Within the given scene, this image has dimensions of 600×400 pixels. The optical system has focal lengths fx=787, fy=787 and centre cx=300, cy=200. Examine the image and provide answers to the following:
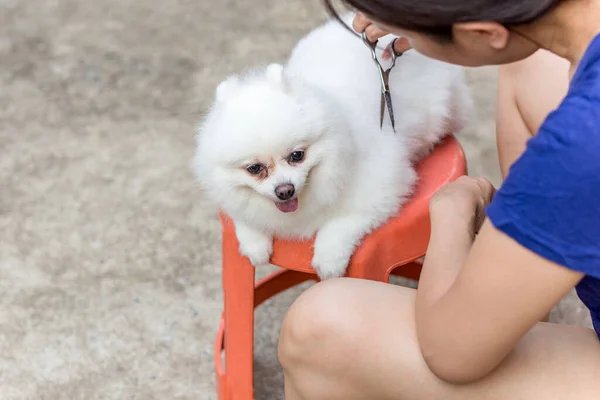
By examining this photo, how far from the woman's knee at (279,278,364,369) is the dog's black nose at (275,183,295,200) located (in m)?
0.13

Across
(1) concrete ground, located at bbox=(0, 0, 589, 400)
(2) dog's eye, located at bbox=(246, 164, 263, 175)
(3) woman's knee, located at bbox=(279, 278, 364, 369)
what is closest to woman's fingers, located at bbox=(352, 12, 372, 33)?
(2) dog's eye, located at bbox=(246, 164, 263, 175)

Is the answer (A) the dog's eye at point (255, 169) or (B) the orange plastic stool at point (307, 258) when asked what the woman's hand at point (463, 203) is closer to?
(B) the orange plastic stool at point (307, 258)

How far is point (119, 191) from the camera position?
164 cm

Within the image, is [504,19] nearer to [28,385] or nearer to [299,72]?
[299,72]

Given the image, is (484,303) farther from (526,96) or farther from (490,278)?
(526,96)

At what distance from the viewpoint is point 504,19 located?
0.67 meters

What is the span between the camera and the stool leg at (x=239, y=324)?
1134 millimetres

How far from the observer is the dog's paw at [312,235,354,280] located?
3.44 ft

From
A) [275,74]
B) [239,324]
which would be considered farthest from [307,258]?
[275,74]

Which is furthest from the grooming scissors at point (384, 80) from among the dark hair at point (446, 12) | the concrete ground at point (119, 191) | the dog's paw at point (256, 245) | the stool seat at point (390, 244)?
the concrete ground at point (119, 191)

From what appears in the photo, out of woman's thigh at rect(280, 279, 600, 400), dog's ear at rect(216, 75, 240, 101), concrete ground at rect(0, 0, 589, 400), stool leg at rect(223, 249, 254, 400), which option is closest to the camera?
woman's thigh at rect(280, 279, 600, 400)

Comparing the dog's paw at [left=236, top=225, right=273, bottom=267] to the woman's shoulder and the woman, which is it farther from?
the woman's shoulder

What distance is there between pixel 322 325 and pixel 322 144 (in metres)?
0.25

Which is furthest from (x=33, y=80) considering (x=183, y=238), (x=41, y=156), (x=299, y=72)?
(x=299, y=72)
